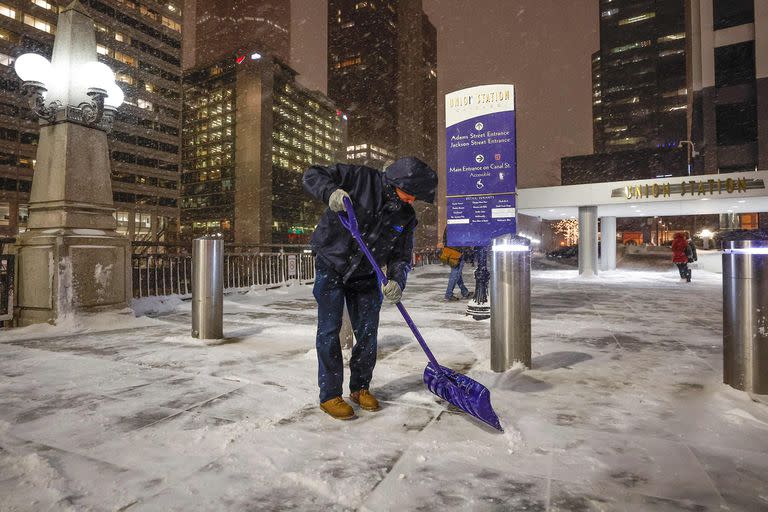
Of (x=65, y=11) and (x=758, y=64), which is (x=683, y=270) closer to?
(x=65, y=11)

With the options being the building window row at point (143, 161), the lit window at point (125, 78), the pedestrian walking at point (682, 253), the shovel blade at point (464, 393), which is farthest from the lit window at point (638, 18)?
the shovel blade at point (464, 393)

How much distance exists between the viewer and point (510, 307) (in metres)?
4.00

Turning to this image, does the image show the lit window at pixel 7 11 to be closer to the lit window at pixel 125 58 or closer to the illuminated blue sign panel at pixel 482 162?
the lit window at pixel 125 58

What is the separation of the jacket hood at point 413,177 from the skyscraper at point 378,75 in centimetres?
16528

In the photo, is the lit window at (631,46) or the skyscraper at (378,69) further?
the skyscraper at (378,69)

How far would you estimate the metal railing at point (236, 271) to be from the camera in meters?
9.54

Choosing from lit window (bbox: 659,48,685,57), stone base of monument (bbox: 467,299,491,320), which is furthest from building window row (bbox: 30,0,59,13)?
lit window (bbox: 659,48,685,57)

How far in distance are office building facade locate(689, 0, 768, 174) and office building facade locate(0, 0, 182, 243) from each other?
83.6 metres

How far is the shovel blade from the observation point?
8.77 ft

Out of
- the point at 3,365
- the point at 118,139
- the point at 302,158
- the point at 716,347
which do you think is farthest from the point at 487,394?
the point at 302,158

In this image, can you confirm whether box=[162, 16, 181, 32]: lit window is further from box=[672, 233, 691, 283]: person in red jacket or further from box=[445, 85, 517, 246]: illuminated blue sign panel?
box=[445, 85, 517, 246]: illuminated blue sign panel

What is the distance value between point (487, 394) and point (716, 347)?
4048 mm

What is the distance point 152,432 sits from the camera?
259 cm

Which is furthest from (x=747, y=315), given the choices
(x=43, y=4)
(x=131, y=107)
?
(x=131, y=107)
